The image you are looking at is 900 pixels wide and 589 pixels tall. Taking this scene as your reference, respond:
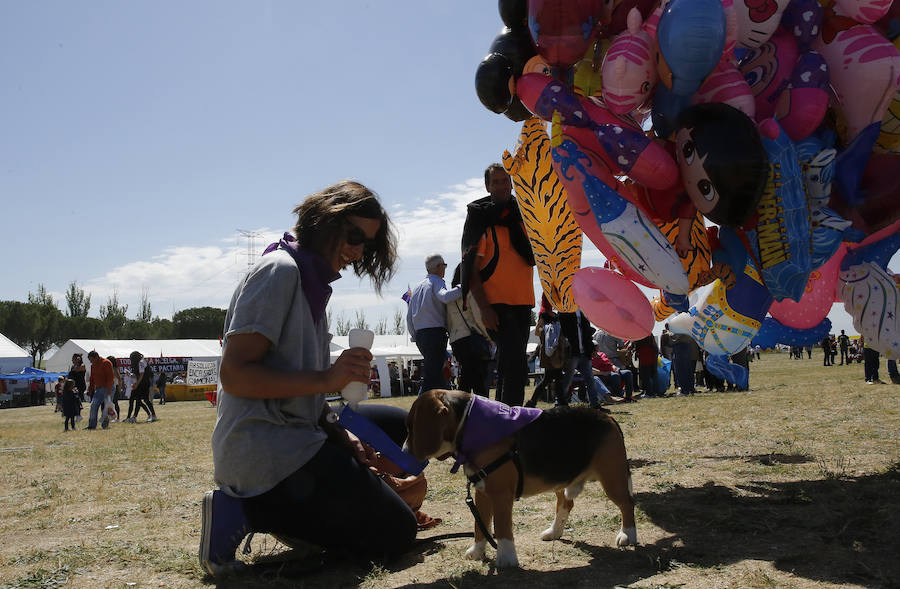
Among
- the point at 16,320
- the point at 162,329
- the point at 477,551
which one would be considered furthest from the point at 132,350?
the point at 162,329

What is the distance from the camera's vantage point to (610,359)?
14062 mm

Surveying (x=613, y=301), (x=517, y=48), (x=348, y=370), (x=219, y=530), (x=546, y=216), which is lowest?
(x=219, y=530)

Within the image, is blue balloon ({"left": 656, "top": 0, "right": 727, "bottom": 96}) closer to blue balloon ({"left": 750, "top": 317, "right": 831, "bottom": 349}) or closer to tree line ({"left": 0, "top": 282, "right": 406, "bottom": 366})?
blue balloon ({"left": 750, "top": 317, "right": 831, "bottom": 349})

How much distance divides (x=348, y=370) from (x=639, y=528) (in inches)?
64.6

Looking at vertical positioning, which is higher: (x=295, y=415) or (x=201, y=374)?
(x=295, y=415)

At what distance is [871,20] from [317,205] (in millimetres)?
3032

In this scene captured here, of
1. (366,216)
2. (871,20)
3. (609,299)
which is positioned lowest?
(609,299)

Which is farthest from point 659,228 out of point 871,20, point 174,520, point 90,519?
point 90,519

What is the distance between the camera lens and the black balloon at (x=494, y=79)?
12.7ft

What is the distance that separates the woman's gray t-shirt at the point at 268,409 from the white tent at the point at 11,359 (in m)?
34.4

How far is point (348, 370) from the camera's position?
240cm

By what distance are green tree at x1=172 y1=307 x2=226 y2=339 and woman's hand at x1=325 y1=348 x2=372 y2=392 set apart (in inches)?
2838

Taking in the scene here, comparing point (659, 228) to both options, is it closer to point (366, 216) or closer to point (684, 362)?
point (366, 216)

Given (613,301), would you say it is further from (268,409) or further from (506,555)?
(268,409)
